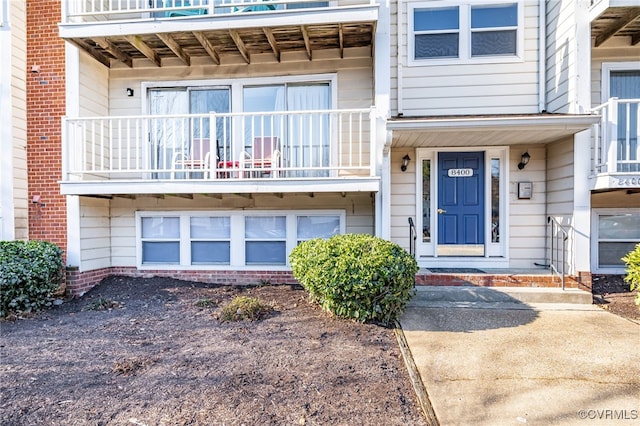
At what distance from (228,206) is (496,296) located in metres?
4.94

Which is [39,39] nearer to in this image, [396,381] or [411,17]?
[411,17]

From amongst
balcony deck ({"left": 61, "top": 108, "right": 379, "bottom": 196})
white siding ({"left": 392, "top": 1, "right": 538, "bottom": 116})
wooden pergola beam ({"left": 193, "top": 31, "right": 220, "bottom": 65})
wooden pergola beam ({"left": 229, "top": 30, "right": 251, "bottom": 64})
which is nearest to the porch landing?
balcony deck ({"left": 61, "top": 108, "right": 379, "bottom": 196})

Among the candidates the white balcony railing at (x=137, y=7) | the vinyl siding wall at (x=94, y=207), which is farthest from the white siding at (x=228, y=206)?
the white balcony railing at (x=137, y=7)

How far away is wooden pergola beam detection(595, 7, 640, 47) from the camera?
5395 millimetres

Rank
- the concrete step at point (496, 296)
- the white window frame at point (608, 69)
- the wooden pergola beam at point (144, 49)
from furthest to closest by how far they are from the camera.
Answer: the white window frame at point (608, 69), the wooden pergola beam at point (144, 49), the concrete step at point (496, 296)

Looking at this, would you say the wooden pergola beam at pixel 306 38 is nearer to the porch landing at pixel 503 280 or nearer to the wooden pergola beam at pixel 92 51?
the wooden pergola beam at pixel 92 51

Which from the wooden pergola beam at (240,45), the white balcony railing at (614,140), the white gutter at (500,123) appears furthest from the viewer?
the wooden pergola beam at (240,45)

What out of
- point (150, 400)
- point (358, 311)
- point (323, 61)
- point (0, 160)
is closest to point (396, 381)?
point (358, 311)

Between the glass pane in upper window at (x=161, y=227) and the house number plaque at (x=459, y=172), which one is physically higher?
the house number plaque at (x=459, y=172)

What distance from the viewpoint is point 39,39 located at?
6.11 metres

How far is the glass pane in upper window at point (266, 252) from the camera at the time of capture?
661 cm

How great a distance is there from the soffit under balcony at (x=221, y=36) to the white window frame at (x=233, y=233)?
2.93 meters

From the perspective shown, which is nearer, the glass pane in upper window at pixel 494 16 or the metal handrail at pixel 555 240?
the metal handrail at pixel 555 240

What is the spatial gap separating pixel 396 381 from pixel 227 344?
1918mm
